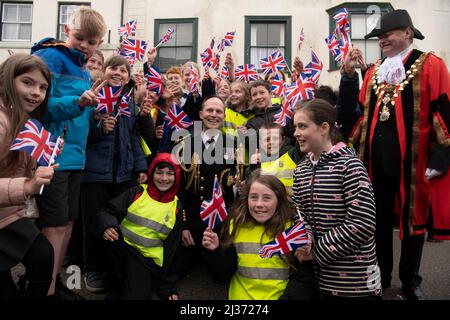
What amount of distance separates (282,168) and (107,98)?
1.56 meters

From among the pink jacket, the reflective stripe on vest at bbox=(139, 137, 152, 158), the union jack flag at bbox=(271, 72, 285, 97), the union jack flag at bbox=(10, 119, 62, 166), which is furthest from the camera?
the union jack flag at bbox=(271, 72, 285, 97)

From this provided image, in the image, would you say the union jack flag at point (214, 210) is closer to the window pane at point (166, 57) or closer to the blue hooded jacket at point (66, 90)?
the blue hooded jacket at point (66, 90)

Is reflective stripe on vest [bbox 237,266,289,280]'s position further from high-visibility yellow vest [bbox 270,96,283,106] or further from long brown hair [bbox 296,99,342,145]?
high-visibility yellow vest [bbox 270,96,283,106]

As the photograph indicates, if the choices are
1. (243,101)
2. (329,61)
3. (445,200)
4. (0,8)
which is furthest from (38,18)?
(445,200)

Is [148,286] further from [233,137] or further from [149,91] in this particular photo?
[149,91]

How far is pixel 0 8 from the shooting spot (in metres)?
11.3

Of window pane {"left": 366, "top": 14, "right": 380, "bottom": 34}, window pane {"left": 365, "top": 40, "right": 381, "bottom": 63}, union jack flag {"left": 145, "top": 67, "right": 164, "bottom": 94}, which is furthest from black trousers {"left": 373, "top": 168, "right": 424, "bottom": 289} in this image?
window pane {"left": 365, "top": 40, "right": 381, "bottom": 63}

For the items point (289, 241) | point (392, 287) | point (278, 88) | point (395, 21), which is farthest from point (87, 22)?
point (392, 287)

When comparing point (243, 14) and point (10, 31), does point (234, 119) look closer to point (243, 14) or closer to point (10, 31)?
point (243, 14)

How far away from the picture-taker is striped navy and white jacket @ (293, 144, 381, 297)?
2.31 meters

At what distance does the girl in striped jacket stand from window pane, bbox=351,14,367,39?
882cm

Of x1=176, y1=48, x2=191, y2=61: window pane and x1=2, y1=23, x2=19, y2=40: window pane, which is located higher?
x1=2, y1=23, x2=19, y2=40: window pane

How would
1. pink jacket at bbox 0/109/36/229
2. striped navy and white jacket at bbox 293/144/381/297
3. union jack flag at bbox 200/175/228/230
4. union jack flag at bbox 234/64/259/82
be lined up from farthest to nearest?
union jack flag at bbox 234/64/259/82
union jack flag at bbox 200/175/228/230
striped navy and white jacket at bbox 293/144/381/297
pink jacket at bbox 0/109/36/229

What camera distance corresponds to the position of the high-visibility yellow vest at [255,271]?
255 centimetres
